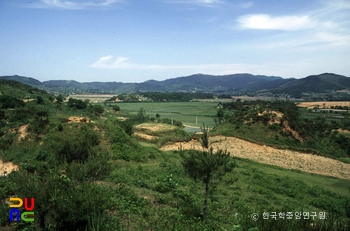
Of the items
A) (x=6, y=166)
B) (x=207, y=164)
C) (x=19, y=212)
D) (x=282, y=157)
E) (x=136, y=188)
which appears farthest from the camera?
(x=282, y=157)

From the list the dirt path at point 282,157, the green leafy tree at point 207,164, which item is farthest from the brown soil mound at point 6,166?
the dirt path at point 282,157

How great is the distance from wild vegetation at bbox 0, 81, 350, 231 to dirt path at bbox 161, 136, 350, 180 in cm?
278

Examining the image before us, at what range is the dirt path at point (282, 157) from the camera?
27691 millimetres

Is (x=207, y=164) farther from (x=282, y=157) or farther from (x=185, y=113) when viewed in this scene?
(x=185, y=113)

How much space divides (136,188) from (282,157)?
22.5 m

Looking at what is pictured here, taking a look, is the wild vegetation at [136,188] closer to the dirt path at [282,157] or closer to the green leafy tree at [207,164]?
the green leafy tree at [207,164]

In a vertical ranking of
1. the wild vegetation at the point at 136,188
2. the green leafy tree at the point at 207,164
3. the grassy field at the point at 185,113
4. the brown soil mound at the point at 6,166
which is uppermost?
the green leafy tree at the point at 207,164

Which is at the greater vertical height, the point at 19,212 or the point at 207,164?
the point at 207,164

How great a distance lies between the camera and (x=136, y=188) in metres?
16.3

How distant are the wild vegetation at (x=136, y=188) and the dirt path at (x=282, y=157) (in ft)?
9.13

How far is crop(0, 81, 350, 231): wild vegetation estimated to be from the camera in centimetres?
902

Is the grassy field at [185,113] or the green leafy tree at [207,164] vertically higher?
the green leafy tree at [207,164]

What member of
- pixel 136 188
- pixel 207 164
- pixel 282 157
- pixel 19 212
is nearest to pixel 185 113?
pixel 282 157

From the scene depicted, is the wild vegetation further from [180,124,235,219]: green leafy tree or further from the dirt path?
the dirt path
